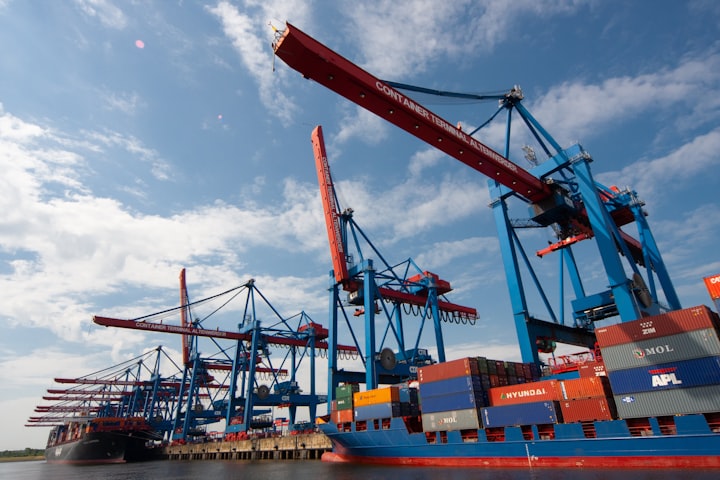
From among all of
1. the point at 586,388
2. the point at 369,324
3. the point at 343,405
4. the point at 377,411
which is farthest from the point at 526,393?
the point at 343,405

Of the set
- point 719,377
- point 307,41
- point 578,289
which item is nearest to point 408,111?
point 307,41

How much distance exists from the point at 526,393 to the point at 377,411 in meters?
11.0

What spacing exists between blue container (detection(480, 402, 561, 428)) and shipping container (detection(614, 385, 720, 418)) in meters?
3.13

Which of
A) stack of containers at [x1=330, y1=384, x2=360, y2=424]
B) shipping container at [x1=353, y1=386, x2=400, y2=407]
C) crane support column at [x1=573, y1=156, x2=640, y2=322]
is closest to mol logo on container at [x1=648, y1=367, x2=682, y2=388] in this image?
crane support column at [x1=573, y1=156, x2=640, y2=322]

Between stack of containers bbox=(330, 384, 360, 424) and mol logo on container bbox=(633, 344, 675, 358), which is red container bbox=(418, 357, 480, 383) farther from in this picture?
mol logo on container bbox=(633, 344, 675, 358)

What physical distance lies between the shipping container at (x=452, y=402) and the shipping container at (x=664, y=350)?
24.4ft

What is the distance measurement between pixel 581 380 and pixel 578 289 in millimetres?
19615

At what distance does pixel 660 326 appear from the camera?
1848 cm

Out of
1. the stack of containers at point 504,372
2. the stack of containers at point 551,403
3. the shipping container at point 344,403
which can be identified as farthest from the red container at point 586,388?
the shipping container at point 344,403

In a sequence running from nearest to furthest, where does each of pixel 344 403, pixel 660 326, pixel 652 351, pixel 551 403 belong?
pixel 652 351
pixel 660 326
pixel 551 403
pixel 344 403

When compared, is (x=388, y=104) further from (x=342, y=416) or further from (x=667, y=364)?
(x=342, y=416)

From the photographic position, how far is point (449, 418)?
25.0m

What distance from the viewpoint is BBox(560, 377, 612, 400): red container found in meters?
20.1

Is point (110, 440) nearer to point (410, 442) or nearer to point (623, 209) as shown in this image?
point (410, 442)
